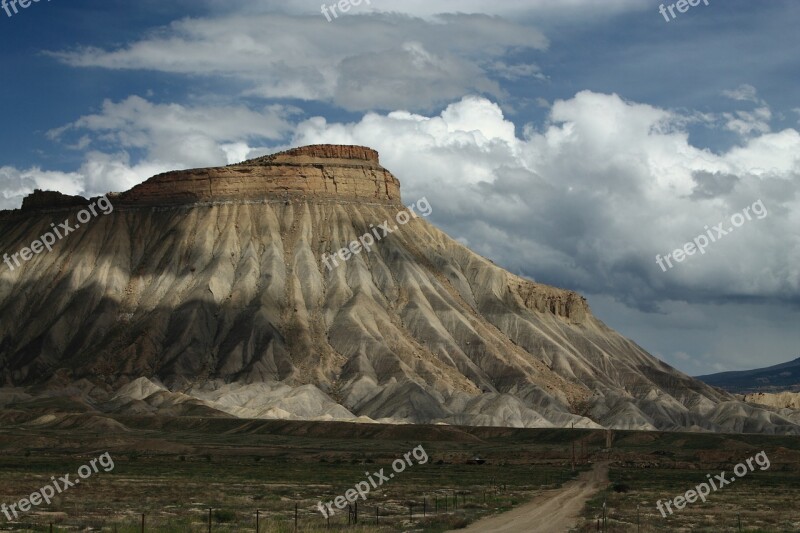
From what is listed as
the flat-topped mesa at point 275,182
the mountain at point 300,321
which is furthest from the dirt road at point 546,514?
the flat-topped mesa at point 275,182

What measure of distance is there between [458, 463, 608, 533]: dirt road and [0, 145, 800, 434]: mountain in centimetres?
7779

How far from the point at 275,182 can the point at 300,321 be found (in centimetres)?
3107

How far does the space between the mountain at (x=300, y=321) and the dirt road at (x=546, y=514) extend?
77792mm

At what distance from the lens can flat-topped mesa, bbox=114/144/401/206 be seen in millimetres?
191250

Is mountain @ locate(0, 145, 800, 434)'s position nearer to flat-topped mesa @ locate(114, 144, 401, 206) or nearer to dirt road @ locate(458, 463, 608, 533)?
flat-topped mesa @ locate(114, 144, 401, 206)

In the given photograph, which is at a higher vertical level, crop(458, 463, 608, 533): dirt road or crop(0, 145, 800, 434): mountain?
crop(0, 145, 800, 434): mountain

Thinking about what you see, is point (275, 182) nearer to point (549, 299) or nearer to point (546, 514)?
point (549, 299)

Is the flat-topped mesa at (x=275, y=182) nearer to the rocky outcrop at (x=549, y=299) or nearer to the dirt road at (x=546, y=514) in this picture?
the rocky outcrop at (x=549, y=299)

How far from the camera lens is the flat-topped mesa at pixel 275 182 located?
19125 cm

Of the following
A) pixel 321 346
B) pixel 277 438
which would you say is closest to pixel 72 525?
pixel 277 438

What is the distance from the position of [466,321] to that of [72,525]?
134531mm

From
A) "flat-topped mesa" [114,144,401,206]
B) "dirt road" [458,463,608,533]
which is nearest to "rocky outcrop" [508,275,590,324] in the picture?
"flat-topped mesa" [114,144,401,206]

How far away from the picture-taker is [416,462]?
305 feet

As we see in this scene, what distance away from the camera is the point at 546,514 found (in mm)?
50906
